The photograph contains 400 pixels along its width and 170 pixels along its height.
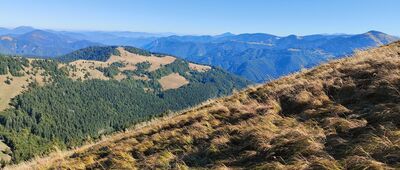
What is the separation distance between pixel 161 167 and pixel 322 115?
19.7 feet

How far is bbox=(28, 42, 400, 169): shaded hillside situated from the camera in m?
11.0

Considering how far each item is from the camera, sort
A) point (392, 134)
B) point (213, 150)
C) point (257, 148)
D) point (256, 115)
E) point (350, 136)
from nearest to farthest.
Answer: point (392, 134) < point (350, 136) < point (257, 148) < point (213, 150) < point (256, 115)

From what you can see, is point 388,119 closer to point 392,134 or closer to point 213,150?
point 392,134

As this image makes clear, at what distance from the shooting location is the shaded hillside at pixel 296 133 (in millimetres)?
10984

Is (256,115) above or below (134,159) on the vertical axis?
above

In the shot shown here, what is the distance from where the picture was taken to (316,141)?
12070 mm

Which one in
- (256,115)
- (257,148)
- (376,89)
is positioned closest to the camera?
(257,148)

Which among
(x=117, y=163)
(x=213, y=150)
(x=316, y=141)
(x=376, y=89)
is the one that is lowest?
(x=117, y=163)

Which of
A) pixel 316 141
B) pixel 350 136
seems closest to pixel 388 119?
pixel 350 136

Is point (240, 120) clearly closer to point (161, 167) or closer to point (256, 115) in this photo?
point (256, 115)

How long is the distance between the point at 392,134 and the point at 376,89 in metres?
4.34

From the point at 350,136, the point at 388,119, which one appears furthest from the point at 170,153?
the point at 388,119

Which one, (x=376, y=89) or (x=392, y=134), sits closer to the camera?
(x=392, y=134)

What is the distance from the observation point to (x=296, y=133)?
12695 millimetres
